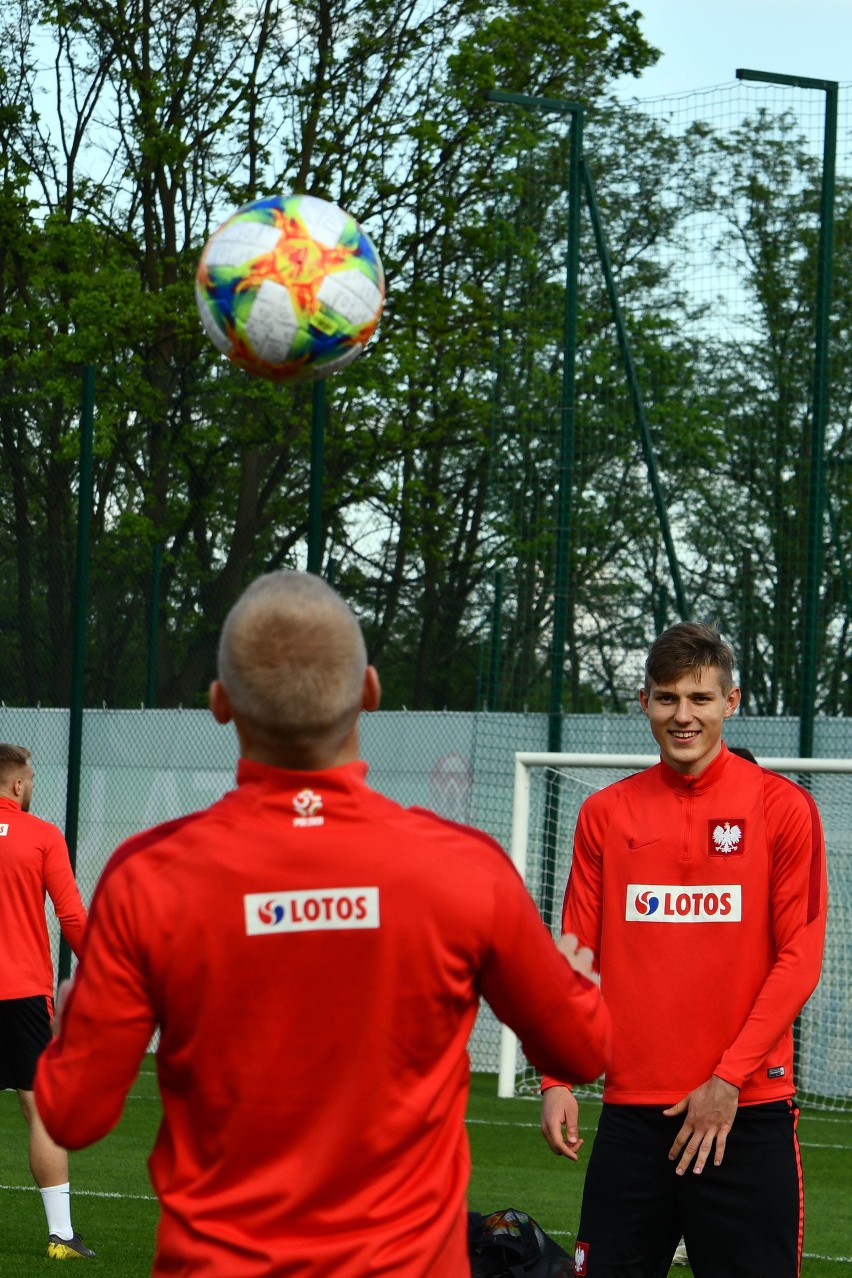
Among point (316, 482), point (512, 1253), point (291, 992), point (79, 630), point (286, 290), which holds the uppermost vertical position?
point (316, 482)

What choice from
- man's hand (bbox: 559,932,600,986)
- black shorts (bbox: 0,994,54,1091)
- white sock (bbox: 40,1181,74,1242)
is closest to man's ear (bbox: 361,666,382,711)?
man's hand (bbox: 559,932,600,986)

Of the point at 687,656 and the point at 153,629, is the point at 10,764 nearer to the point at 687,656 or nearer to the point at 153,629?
the point at 687,656

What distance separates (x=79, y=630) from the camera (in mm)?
13320

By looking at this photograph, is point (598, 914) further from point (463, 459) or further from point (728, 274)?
point (463, 459)

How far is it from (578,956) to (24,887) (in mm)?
5376

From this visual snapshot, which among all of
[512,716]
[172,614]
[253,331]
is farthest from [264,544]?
[253,331]

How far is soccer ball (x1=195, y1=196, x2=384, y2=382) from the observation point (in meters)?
4.55

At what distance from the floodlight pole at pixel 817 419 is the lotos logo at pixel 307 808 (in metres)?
9.42

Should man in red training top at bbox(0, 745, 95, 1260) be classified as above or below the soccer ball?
below

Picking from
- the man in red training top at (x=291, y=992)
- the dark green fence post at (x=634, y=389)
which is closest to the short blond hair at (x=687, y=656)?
the man in red training top at (x=291, y=992)

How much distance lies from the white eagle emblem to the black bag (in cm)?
176

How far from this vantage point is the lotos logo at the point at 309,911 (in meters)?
2.26

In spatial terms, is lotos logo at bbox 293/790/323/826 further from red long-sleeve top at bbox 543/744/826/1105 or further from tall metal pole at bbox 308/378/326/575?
tall metal pole at bbox 308/378/326/575

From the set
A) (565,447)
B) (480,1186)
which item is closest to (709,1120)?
(480,1186)
